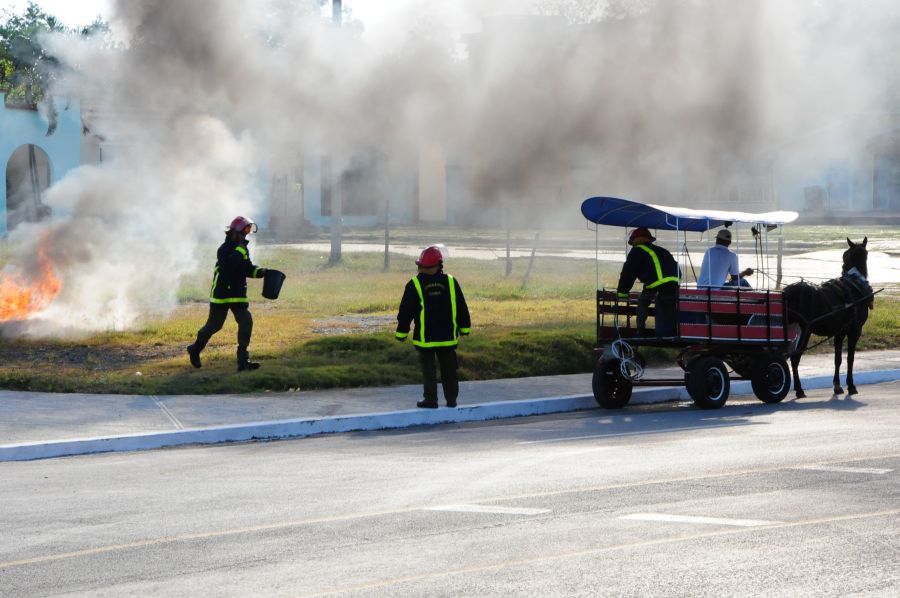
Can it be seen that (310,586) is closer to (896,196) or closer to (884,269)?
(884,269)

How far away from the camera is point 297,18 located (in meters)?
22.8

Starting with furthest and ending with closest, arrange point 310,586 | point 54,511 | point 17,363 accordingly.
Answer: point 17,363, point 54,511, point 310,586

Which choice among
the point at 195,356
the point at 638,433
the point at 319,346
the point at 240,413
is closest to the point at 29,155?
the point at 319,346

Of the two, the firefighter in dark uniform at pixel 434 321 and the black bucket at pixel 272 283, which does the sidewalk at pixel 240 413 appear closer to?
the firefighter in dark uniform at pixel 434 321

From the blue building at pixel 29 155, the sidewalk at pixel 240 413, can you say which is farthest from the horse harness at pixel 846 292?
the blue building at pixel 29 155

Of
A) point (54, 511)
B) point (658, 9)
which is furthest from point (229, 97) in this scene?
point (54, 511)

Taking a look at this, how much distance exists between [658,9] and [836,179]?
30.4 metres

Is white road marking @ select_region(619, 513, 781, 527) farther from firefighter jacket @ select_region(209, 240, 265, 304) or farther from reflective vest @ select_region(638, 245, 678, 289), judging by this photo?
firefighter jacket @ select_region(209, 240, 265, 304)

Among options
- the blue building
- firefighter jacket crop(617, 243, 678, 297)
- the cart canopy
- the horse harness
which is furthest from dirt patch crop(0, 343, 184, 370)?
the blue building

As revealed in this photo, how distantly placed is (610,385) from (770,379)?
1.77 metres

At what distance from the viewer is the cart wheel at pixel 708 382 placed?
45.3 feet

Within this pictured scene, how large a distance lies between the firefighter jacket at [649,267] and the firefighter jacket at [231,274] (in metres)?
4.20

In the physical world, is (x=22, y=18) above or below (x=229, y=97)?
above

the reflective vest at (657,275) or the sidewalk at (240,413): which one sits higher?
the reflective vest at (657,275)
